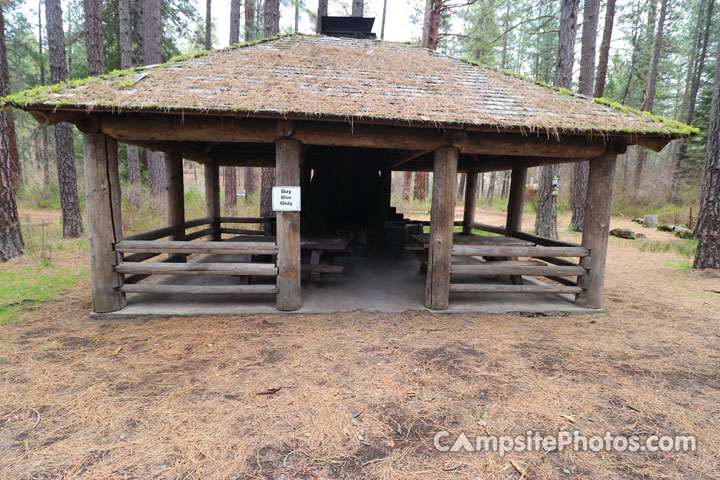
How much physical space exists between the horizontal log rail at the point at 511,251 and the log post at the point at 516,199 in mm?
2394

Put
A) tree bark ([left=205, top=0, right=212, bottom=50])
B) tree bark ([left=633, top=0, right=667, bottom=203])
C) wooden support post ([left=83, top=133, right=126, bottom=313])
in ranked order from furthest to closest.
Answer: tree bark ([left=633, top=0, right=667, bottom=203]) → tree bark ([left=205, top=0, right=212, bottom=50]) → wooden support post ([left=83, top=133, right=126, bottom=313])

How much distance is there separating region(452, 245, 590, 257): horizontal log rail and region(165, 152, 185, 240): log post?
5.25 m

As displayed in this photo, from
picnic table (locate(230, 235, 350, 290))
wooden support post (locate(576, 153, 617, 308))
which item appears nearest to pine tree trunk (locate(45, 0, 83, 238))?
picnic table (locate(230, 235, 350, 290))

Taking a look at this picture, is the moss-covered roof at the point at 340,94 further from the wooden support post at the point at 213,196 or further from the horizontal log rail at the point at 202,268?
the wooden support post at the point at 213,196

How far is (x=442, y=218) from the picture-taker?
4984 millimetres

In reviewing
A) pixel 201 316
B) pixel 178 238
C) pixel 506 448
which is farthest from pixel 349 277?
pixel 506 448

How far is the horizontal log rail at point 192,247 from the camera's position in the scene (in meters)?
4.74

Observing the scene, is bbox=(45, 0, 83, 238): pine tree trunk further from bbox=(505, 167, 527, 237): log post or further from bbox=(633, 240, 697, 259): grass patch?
bbox=(633, 240, 697, 259): grass patch

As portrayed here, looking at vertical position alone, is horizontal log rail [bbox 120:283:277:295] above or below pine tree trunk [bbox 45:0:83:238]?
below

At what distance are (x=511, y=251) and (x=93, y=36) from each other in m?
11.7

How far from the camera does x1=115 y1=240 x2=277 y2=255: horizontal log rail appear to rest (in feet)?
15.5

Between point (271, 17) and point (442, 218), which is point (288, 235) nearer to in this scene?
point (442, 218)

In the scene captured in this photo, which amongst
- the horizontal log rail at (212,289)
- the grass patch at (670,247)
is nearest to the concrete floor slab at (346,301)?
the horizontal log rail at (212,289)

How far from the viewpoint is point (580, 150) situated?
5078mm
